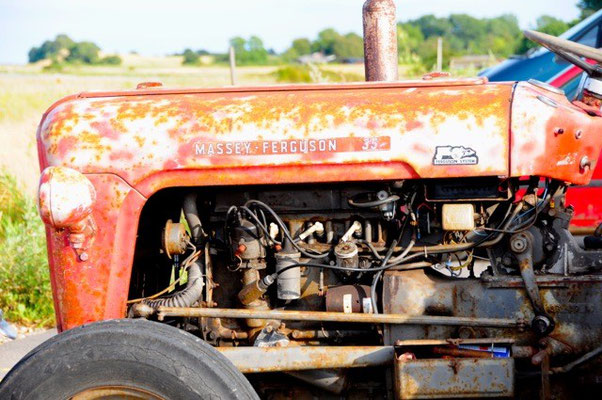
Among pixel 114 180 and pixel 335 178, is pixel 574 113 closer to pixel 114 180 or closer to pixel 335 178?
pixel 335 178

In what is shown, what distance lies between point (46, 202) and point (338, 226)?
1283mm

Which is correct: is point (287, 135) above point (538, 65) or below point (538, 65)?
above

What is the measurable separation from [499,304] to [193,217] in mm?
1419

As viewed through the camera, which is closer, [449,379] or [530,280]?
[449,379]

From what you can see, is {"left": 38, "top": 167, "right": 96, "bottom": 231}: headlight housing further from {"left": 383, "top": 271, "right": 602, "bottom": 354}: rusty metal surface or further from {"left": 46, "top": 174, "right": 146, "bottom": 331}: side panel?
{"left": 383, "top": 271, "right": 602, "bottom": 354}: rusty metal surface

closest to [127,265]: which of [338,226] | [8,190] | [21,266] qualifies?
[338,226]

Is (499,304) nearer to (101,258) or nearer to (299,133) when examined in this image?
(299,133)

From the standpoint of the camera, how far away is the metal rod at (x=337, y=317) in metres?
3.57

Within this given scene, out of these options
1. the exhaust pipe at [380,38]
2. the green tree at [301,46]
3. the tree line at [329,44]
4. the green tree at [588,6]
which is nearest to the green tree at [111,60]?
the tree line at [329,44]

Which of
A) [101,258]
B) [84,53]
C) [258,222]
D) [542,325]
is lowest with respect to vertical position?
[84,53]

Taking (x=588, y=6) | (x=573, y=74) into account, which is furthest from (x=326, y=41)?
(x=573, y=74)

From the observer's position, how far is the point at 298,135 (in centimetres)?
352

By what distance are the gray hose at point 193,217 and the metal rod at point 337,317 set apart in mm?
343

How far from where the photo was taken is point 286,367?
11.7 ft
